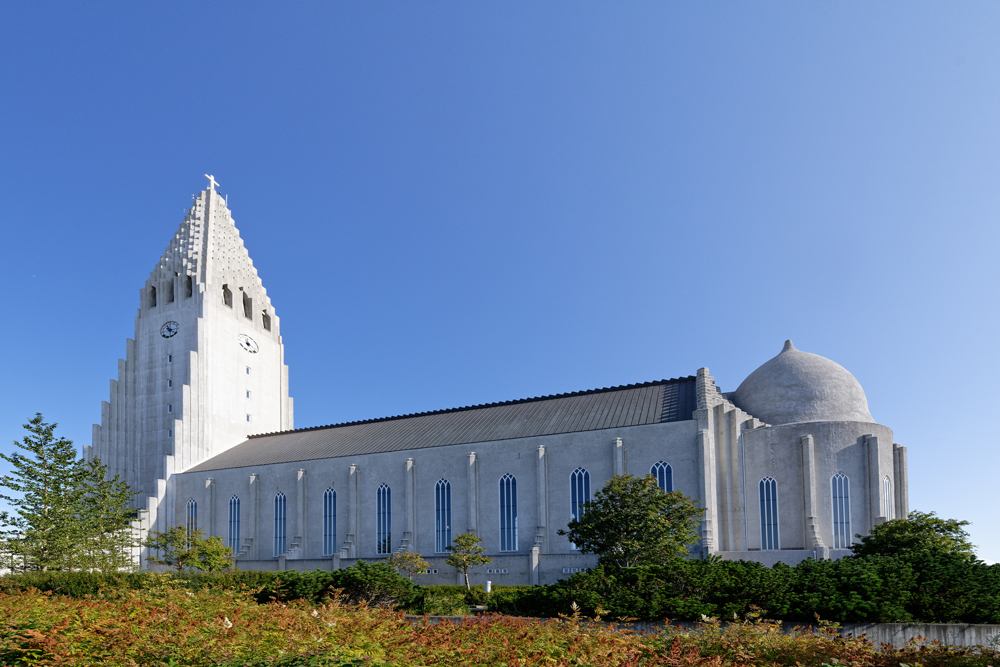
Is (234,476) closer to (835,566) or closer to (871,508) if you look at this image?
(871,508)

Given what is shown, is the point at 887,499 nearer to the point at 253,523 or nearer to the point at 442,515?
the point at 442,515

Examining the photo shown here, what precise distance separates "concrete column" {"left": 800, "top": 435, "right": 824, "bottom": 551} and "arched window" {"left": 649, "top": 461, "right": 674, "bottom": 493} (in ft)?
21.8

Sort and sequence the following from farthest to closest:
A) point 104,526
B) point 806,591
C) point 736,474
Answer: point 104,526
point 736,474
point 806,591

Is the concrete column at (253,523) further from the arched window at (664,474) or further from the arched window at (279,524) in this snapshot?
the arched window at (664,474)

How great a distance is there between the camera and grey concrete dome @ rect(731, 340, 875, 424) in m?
43.2

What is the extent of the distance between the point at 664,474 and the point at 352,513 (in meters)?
19.7

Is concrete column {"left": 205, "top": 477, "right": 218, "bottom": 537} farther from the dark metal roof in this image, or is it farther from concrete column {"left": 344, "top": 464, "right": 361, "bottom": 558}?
concrete column {"left": 344, "top": 464, "right": 361, "bottom": 558}

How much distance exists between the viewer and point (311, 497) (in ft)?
168

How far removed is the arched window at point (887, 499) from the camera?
39781 millimetres

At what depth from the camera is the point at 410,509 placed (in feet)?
154

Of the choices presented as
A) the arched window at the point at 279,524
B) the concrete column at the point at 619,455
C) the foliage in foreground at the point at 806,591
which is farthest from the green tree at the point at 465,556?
the foliage in foreground at the point at 806,591

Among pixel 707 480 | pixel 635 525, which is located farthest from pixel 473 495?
pixel 635 525

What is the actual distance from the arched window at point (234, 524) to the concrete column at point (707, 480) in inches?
1262

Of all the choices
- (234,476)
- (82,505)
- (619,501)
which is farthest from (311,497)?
(619,501)
